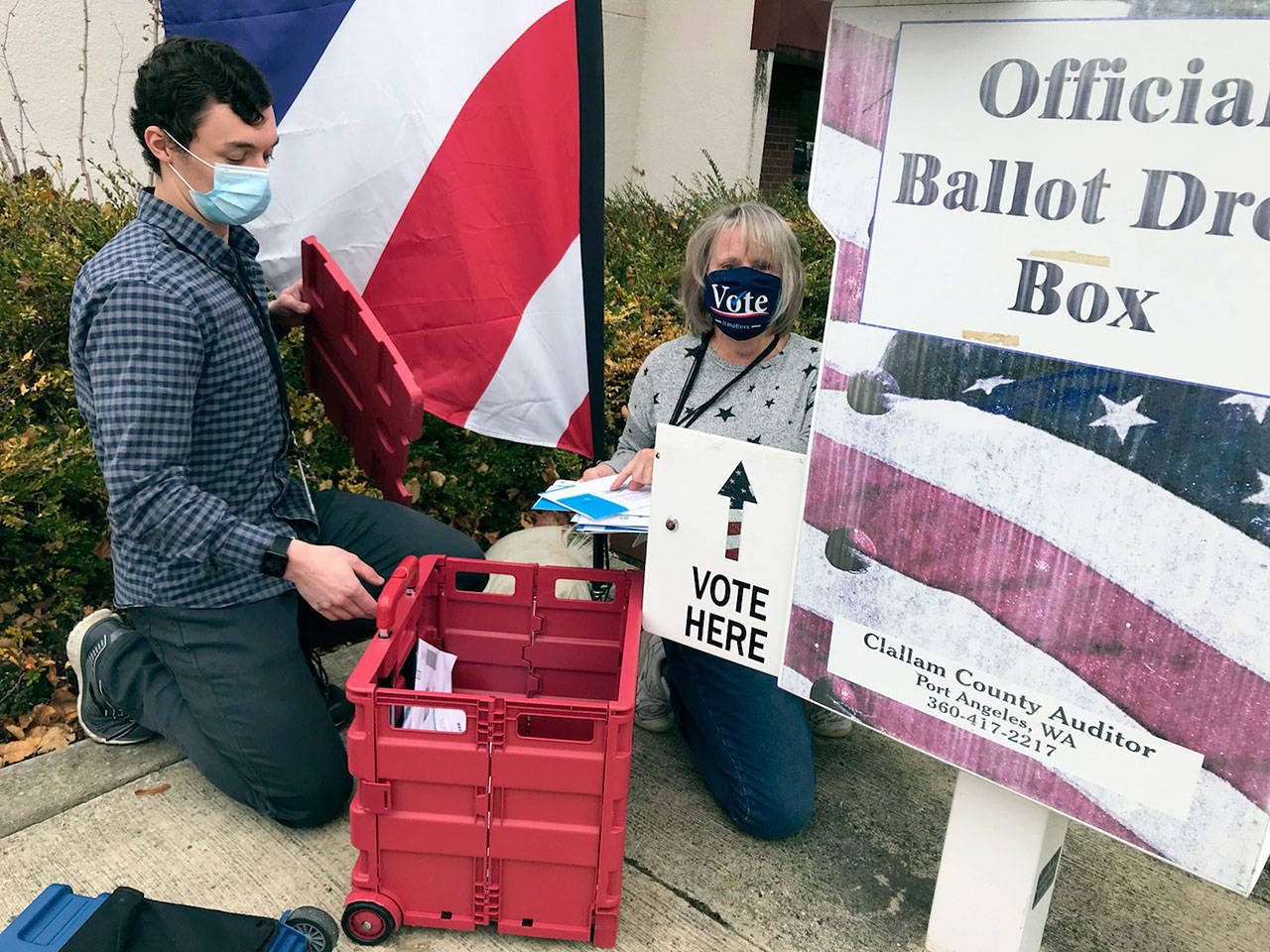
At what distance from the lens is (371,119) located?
8.86 ft

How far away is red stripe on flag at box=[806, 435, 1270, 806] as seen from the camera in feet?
5.07

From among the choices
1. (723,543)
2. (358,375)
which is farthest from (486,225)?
(723,543)

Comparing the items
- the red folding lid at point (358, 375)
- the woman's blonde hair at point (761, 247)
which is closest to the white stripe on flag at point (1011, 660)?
the woman's blonde hair at point (761, 247)

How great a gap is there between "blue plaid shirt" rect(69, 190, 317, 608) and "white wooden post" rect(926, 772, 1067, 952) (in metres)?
1.58

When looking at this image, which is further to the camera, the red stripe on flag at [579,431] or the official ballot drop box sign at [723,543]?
the red stripe on flag at [579,431]

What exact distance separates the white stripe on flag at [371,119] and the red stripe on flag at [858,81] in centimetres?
109

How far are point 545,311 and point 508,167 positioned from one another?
0.39 m

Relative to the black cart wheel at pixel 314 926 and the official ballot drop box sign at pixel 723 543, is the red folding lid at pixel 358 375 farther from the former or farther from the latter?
the black cart wheel at pixel 314 926

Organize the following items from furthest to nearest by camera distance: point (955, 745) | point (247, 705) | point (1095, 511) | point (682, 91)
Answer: point (682, 91) < point (247, 705) < point (955, 745) < point (1095, 511)

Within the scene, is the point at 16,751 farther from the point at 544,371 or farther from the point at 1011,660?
the point at 1011,660

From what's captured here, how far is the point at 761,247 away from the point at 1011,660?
1249 millimetres

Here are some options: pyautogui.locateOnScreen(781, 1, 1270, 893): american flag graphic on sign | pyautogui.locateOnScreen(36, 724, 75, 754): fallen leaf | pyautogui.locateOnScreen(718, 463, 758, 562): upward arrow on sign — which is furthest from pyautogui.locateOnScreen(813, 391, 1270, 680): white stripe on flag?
pyautogui.locateOnScreen(36, 724, 75, 754): fallen leaf

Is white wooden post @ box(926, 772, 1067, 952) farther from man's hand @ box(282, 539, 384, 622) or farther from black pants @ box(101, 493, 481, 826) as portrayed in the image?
black pants @ box(101, 493, 481, 826)

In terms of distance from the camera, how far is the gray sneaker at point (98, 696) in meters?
2.67
